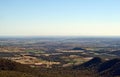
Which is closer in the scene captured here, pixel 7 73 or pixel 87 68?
pixel 7 73

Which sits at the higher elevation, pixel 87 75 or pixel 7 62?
pixel 7 62

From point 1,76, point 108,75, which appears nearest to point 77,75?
point 108,75

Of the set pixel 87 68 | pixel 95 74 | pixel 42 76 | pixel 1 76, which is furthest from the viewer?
pixel 87 68

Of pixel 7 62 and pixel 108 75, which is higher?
pixel 7 62

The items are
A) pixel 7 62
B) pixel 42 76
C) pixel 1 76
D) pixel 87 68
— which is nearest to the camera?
pixel 1 76

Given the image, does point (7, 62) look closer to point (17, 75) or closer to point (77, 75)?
point (17, 75)

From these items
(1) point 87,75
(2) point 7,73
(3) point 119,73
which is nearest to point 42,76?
(2) point 7,73

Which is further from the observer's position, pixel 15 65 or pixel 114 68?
pixel 114 68

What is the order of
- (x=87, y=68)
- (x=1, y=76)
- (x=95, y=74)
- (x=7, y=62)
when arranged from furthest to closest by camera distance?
(x=87, y=68) < (x=95, y=74) < (x=7, y=62) < (x=1, y=76)

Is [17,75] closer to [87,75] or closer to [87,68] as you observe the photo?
[87,75]
